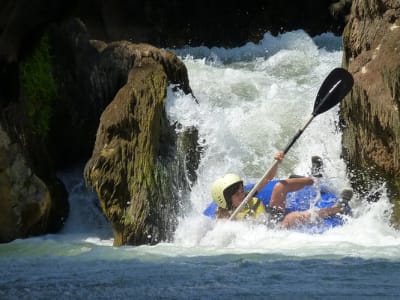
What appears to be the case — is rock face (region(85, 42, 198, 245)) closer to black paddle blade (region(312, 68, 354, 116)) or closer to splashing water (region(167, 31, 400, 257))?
splashing water (region(167, 31, 400, 257))

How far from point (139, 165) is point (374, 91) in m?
2.09

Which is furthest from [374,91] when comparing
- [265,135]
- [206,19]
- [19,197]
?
[206,19]

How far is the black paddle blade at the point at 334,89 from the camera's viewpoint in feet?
25.8

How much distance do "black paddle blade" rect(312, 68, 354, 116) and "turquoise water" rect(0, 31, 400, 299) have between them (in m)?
0.78

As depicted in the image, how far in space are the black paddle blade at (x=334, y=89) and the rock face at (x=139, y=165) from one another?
1.36 metres

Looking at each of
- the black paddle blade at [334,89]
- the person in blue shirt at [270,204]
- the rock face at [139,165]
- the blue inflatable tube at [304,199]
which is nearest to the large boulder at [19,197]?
the rock face at [139,165]

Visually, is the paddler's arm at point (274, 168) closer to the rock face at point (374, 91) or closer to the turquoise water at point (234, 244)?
the turquoise water at point (234, 244)

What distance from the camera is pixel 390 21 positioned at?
8133 mm

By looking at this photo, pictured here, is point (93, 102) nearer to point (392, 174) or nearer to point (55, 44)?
point (55, 44)

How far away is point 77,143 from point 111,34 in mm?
7530

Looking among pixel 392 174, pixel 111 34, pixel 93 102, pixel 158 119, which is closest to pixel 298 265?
pixel 392 174

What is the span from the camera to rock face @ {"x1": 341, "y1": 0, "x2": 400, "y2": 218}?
25.0ft

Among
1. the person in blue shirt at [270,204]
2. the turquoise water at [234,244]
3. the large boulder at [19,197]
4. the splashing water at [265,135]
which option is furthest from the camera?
the large boulder at [19,197]

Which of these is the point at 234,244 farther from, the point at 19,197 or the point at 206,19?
the point at 206,19
